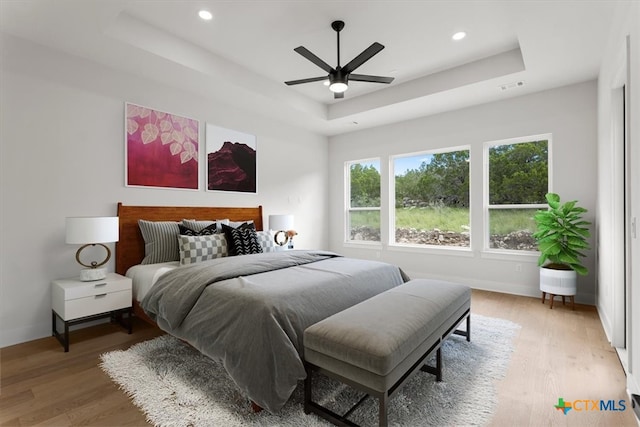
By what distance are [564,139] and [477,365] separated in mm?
3275

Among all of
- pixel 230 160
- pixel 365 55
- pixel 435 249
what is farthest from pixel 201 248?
pixel 435 249

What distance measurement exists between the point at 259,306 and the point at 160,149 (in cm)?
279

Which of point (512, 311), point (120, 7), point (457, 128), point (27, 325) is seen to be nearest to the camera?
point (120, 7)

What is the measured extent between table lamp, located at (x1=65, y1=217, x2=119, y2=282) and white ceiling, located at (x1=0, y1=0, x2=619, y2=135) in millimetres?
1663

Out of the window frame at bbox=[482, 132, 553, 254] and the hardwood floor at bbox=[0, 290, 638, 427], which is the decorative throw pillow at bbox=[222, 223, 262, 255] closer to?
the hardwood floor at bbox=[0, 290, 638, 427]

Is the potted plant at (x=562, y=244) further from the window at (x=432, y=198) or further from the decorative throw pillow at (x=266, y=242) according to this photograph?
the decorative throw pillow at (x=266, y=242)

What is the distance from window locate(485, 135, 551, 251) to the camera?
4188 mm

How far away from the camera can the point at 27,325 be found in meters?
2.82

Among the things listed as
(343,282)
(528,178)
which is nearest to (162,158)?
(343,282)

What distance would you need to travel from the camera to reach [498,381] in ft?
6.93

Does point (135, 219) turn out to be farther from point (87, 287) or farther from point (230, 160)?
point (230, 160)

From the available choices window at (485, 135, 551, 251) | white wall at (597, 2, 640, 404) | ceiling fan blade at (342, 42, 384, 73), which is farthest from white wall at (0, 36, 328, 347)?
window at (485, 135, 551, 251)

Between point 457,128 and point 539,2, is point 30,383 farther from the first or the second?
point 457,128

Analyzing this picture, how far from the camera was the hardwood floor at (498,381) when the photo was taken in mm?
1766
